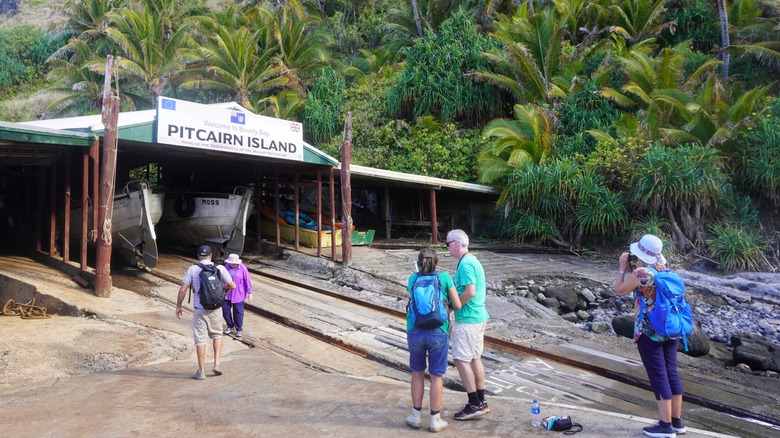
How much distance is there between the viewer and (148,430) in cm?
481

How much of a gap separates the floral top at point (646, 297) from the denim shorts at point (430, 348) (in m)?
1.54

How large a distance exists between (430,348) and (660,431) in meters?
1.85

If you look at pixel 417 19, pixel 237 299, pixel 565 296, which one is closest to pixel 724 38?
pixel 417 19

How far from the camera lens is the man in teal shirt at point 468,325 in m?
4.92

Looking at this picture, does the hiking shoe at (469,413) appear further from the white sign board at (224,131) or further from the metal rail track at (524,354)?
the white sign board at (224,131)

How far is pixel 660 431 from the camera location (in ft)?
14.4

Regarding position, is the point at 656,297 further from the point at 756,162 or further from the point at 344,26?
the point at 344,26

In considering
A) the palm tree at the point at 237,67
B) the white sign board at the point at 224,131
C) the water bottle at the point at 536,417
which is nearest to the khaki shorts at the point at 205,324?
the water bottle at the point at 536,417

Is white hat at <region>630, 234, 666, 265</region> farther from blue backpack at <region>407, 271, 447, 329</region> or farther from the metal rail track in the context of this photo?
the metal rail track

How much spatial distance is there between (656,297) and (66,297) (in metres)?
8.99

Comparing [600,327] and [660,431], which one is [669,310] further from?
[600,327]

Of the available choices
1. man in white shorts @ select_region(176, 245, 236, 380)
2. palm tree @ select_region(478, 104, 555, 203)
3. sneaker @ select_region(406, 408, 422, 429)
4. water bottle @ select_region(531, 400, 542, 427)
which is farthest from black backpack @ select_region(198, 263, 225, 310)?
palm tree @ select_region(478, 104, 555, 203)

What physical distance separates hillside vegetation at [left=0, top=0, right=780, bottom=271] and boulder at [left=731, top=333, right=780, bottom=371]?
22.5ft

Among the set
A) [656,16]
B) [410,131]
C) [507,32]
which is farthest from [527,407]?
[656,16]
